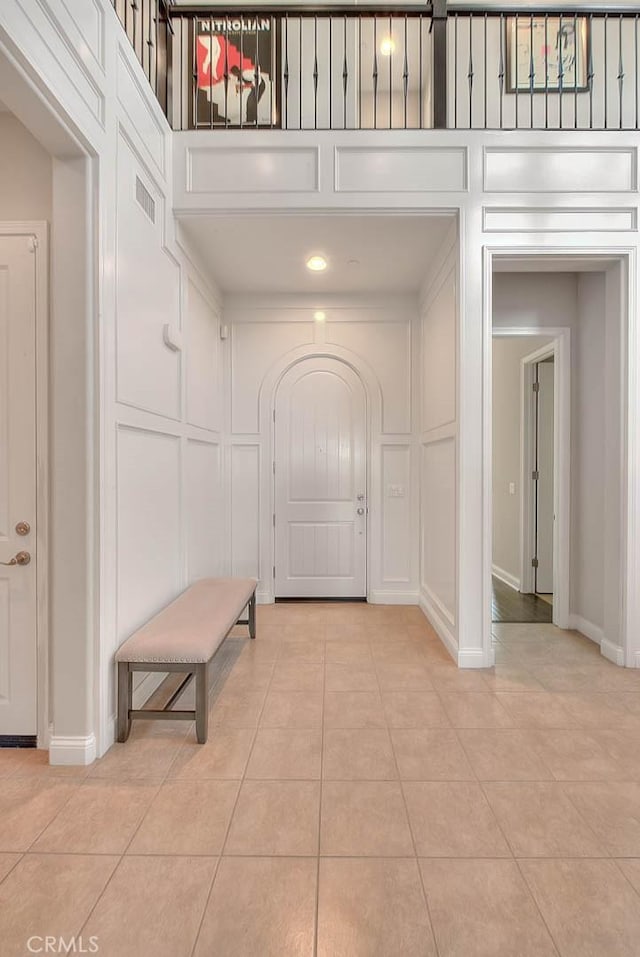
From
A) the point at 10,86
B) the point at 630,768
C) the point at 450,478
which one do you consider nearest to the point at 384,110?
the point at 450,478

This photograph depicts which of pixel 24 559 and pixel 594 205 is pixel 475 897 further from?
pixel 594 205

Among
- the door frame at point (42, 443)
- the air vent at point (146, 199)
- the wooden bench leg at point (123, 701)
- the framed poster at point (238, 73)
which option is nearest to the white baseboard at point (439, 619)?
the wooden bench leg at point (123, 701)

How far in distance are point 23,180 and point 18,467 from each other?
4.24 ft

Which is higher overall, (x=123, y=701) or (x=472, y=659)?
(x=123, y=701)

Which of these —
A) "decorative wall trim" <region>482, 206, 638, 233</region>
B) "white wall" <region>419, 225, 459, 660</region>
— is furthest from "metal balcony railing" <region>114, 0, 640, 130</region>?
"white wall" <region>419, 225, 459, 660</region>

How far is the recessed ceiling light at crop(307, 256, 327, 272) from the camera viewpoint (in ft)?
12.6

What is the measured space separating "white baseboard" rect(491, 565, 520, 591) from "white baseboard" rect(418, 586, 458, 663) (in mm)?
1409

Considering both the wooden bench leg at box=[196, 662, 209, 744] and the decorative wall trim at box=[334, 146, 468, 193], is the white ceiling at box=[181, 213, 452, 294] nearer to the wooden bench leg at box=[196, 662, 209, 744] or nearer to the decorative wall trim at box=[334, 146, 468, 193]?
the decorative wall trim at box=[334, 146, 468, 193]

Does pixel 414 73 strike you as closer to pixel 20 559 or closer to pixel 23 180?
pixel 23 180

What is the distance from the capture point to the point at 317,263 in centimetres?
391

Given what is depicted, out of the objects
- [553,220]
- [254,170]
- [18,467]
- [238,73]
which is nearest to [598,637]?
[553,220]

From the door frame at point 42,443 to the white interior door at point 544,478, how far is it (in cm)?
440

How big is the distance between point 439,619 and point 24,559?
9.30 feet

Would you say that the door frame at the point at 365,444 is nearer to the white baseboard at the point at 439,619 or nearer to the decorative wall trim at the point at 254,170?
the white baseboard at the point at 439,619
